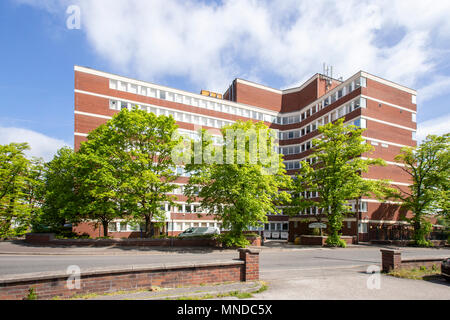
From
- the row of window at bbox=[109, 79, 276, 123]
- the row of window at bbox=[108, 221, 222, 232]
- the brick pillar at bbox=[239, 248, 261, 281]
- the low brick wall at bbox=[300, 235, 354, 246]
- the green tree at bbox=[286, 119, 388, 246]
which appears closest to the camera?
the brick pillar at bbox=[239, 248, 261, 281]

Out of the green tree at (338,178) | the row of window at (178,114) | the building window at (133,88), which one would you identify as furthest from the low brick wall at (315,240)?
the building window at (133,88)

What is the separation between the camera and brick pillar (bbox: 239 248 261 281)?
905cm

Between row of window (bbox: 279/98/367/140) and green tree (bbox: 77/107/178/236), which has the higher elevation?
row of window (bbox: 279/98/367/140)

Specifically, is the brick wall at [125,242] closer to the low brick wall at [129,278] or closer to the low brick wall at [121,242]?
the low brick wall at [121,242]

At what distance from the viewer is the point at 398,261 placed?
11.4m

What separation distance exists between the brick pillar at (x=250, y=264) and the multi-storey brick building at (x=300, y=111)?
1008 inches

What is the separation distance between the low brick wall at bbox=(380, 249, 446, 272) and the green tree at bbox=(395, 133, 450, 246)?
24266 millimetres

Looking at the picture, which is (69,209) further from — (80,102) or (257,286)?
(257,286)

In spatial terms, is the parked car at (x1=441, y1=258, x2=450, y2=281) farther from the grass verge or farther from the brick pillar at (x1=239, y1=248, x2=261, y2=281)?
the brick pillar at (x1=239, y1=248, x2=261, y2=281)

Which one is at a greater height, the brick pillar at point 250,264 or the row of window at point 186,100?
the row of window at point 186,100

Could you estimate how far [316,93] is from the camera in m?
52.0

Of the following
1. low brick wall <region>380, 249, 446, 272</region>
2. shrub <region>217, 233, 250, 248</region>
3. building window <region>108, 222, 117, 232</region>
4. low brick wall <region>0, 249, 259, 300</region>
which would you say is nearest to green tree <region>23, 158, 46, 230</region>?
building window <region>108, 222, 117, 232</region>

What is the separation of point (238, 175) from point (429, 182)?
2609cm

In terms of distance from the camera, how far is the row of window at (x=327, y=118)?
1569 inches
